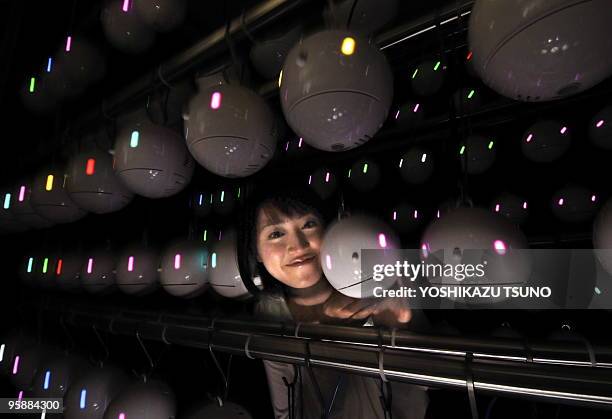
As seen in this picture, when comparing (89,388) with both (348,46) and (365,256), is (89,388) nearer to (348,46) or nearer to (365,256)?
(365,256)

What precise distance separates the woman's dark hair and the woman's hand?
5.4 inches

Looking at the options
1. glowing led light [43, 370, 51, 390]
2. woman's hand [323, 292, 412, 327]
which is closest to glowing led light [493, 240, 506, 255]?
woman's hand [323, 292, 412, 327]

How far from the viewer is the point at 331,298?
830 millimetres

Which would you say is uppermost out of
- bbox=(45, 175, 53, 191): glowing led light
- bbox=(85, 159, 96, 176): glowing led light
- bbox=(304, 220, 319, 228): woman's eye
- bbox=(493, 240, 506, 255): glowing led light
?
bbox=(45, 175, 53, 191): glowing led light

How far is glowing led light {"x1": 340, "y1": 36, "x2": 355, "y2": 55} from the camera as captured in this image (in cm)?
46

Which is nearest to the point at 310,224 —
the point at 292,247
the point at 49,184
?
the point at 292,247

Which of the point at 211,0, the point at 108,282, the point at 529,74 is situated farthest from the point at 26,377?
the point at 529,74

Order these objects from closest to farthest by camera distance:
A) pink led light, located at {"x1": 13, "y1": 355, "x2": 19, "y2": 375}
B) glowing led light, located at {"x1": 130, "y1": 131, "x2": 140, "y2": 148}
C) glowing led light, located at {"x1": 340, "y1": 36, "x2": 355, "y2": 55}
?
glowing led light, located at {"x1": 340, "y1": 36, "x2": 355, "y2": 55} < glowing led light, located at {"x1": 130, "y1": 131, "x2": 140, "y2": 148} < pink led light, located at {"x1": 13, "y1": 355, "x2": 19, "y2": 375}

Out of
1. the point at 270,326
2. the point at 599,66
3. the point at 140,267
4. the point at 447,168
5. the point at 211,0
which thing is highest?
the point at 211,0

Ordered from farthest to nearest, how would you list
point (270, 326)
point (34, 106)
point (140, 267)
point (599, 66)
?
point (34, 106) → point (140, 267) → point (270, 326) → point (599, 66)

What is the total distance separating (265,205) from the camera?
0.85m

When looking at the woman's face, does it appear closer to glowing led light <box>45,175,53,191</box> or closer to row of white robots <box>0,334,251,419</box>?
row of white robots <box>0,334,251,419</box>

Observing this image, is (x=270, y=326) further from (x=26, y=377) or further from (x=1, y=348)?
(x=1, y=348)

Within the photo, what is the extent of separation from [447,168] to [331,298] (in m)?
0.50
